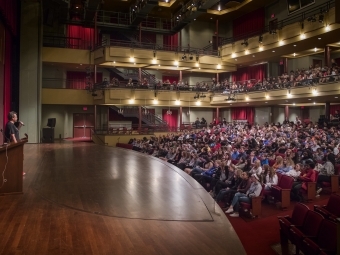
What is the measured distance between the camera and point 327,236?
327 cm

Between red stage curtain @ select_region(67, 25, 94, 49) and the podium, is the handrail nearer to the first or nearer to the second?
red stage curtain @ select_region(67, 25, 94, 49)

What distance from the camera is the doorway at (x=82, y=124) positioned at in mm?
19125

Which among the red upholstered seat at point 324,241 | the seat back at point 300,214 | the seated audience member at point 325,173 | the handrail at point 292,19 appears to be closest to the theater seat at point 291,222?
the seat back at point 300,214

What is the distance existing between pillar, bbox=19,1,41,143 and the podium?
34.4ft

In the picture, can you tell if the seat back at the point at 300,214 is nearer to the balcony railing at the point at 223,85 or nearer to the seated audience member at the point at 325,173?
the seated audience member at the point at 325,173

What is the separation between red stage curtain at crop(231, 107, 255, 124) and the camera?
2070 centimetres

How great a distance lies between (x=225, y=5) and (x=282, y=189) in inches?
679

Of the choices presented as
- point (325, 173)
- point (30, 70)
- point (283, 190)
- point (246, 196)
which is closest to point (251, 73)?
point (30, 70)

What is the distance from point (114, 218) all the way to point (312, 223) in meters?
2.37

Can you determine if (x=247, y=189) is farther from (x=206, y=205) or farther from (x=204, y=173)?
(x=206, y=205)

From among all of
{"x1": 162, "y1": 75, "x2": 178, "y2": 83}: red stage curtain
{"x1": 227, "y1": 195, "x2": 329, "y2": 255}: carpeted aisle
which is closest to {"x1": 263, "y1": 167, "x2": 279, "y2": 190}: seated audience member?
{"x1": 227, "y1": 195, "x2": 329, "y2": 255}: carpeted aisle

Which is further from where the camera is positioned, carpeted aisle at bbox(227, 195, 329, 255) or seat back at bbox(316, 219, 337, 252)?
carpeted aisle at bbox(227, 195, 329, 255)

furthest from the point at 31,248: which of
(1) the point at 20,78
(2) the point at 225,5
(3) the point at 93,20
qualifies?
(2) the point at 225,5

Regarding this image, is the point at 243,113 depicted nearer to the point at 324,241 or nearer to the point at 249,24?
the point at 249,24
